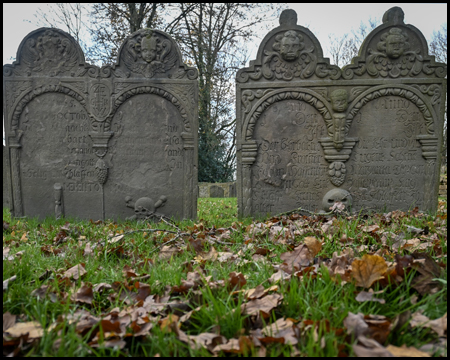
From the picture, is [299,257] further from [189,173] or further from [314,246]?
[189,173]

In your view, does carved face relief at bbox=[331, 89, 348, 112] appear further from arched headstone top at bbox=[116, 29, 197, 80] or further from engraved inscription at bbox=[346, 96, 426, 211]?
arched headstone top at bbox=[116, 29, 197, 80]

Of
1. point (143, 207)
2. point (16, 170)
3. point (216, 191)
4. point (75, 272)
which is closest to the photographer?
point (75, 272)

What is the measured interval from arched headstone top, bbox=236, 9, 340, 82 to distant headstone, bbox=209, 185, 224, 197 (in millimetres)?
8155

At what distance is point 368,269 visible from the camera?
1688 millimetres

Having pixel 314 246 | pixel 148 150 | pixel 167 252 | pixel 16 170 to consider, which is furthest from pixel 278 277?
pixel 16 170

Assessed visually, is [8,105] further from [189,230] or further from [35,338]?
[35,338]

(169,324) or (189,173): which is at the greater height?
(189,173)

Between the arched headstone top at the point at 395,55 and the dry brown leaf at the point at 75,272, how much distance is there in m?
4.83

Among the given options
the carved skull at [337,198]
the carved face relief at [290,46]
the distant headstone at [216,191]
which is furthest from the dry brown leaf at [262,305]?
the distant headstone at [216,191]

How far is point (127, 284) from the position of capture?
6.68 feet

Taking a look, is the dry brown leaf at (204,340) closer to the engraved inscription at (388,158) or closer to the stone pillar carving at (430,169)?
the engraved inscription at (388,158)

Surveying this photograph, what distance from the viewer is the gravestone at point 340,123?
5.39m

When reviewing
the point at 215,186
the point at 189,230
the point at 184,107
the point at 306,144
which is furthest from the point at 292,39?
the point at 215,186

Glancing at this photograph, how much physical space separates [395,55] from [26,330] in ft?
19.1
